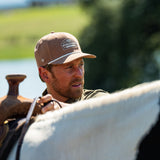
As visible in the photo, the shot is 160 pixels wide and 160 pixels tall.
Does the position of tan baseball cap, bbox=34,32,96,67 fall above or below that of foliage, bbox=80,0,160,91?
above

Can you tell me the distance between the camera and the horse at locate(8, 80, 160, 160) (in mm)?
1409

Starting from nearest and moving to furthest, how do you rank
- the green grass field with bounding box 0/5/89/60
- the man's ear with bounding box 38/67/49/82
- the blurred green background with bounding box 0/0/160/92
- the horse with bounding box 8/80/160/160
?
the horse with bounding box 8/80/160/160 < the man's ear with bounding box 38/67/49/82 < the blurred green background with bounding box 0/0/160/92 < the green grass field with bounding box 0/5/89/60

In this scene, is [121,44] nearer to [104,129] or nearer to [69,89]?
[69,89]

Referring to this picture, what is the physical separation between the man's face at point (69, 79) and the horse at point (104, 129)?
0.98m

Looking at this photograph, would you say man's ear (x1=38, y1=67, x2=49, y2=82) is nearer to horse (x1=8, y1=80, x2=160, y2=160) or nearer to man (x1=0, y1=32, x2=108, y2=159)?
man (x1=0, y1=32, x2=108, y2=159)

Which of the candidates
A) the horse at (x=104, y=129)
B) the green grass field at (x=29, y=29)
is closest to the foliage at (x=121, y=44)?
the green grass field at (x=29, y=29)

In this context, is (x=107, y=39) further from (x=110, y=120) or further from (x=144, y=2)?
(x=110, y=120)

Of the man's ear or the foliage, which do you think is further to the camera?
the foliage

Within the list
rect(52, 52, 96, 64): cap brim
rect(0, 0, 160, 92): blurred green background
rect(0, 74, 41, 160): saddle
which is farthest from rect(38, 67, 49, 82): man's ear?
rect(0, 0, 160, 92): blurred green background

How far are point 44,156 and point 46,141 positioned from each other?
0.17 ft

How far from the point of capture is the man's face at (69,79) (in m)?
2.49

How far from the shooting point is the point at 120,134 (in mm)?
1427

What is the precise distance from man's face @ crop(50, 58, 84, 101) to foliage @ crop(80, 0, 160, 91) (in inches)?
563

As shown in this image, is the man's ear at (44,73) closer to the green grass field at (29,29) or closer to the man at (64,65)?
the man at (64,65)
